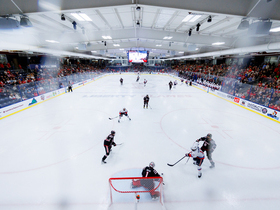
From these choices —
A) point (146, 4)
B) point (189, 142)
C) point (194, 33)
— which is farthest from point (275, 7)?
point (194, 33)

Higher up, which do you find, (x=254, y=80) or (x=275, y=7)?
(x=275, y=7)

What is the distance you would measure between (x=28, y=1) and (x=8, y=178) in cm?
658

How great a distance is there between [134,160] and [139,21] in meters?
9.35

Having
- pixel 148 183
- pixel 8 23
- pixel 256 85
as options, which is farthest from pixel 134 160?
pixel 256 85

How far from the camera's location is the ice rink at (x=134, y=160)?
355cm

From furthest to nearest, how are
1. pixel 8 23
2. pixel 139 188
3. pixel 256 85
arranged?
pixel 256 85
pixel 8 23
pixel 139 188

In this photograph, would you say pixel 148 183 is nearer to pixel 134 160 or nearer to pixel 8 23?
pixel 134 160

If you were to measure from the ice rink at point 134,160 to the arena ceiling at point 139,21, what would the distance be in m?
4.95

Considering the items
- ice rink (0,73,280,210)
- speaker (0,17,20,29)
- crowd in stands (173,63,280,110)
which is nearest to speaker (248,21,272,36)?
ice rink (0,73,280,210)

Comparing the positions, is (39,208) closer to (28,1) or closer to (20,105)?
(28,1)

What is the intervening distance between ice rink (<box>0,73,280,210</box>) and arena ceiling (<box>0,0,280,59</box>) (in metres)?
4.95

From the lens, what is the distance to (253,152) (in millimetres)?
5535

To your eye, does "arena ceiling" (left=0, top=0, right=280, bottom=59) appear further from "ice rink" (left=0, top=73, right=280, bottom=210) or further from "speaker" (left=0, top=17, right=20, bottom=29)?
"ice rink" (left=0, top=73, right=280, bottom=210)

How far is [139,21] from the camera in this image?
9367mm
